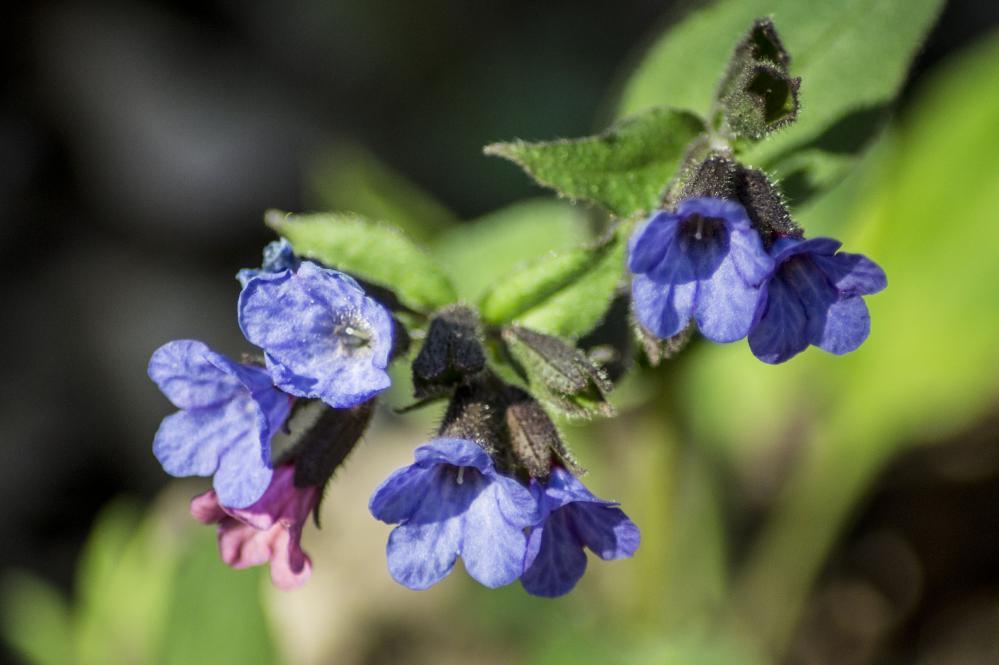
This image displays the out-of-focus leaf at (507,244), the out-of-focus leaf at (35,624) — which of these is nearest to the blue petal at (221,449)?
the out-of-focus leaf at (507,244)

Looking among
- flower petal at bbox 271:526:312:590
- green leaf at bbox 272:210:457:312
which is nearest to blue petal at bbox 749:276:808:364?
green leaf at bbox 272:210:457:312

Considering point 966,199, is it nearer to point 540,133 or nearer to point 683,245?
point 540,133

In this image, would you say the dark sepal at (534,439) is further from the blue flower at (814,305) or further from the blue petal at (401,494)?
the blue flower at (814,305)

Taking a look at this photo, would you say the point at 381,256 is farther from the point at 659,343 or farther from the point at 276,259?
the point at 659,343

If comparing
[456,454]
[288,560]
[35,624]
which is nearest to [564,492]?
[456,454]

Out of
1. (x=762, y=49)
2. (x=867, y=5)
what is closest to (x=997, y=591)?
(x=867, y=5)
